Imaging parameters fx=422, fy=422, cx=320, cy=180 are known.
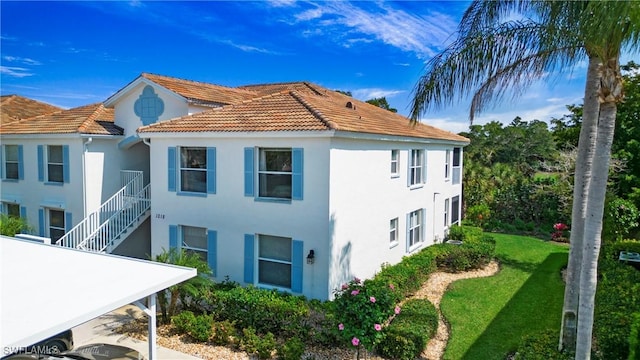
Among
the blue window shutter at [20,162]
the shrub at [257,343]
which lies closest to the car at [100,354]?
the shrub at [257,343]

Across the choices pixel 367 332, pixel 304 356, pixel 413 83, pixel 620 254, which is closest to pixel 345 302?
pixel 367 332

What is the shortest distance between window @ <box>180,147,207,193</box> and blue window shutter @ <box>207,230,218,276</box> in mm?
1552

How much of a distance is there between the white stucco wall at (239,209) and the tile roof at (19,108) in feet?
53.9

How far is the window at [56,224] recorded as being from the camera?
19000 millimetres

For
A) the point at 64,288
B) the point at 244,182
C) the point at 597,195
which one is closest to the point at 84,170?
the point at 244,182

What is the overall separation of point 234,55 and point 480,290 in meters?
17.7

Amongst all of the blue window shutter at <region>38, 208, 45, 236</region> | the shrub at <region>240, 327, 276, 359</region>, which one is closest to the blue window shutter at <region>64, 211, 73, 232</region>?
the blue window shutter at <region>38, 208, 45, 236</region>

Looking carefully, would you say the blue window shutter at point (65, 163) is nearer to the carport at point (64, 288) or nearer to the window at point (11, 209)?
the window at point (11, 209)

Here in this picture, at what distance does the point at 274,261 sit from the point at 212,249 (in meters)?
2.39

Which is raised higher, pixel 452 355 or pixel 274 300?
pixel 274 300

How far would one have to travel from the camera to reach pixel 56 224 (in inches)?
755

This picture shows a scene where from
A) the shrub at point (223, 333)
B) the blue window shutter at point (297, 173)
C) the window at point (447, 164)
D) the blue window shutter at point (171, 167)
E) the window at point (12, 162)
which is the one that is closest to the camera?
the shrub at point (223, 333)

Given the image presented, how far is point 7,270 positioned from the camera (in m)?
7.63

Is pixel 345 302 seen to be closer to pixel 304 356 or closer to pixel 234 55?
pixel 304 356
